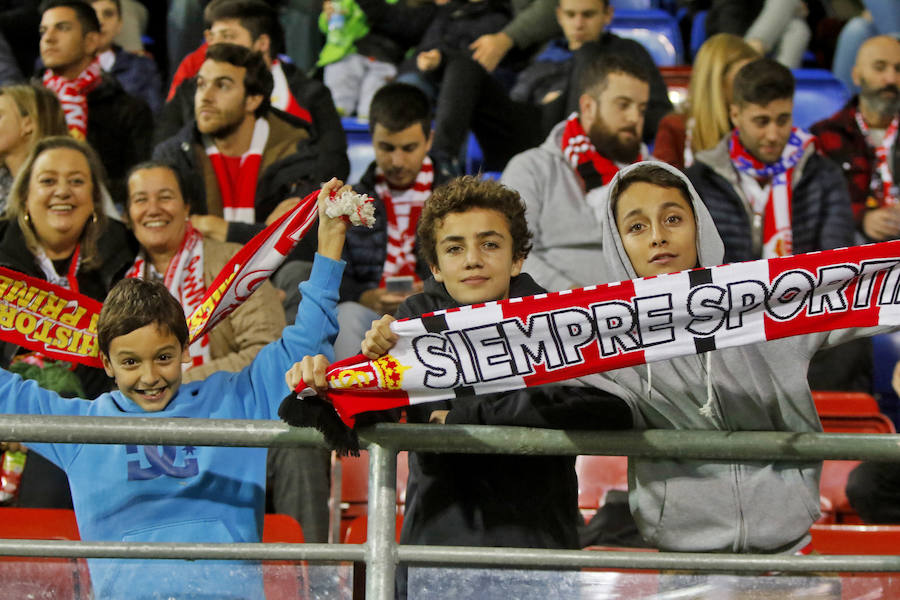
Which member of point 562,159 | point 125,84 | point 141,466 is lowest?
point 141,466

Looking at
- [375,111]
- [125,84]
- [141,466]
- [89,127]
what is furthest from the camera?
[125,84]

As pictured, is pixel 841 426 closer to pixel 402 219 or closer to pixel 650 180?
pixel 650 180

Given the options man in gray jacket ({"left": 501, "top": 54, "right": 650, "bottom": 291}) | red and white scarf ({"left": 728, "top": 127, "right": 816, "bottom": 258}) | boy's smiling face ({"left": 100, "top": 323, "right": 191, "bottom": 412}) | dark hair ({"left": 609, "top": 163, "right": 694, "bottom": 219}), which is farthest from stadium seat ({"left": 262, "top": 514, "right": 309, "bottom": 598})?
red and white scarf ({"left": 728, "top": 127, "right": 816, "bottom": 258})

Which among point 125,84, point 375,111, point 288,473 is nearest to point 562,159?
point 375,111

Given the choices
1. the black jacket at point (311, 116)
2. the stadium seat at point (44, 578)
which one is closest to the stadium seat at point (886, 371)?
the black jacket at point (311, 116)

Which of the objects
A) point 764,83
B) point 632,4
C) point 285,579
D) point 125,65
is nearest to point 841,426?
point 764,83

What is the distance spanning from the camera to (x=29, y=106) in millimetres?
4824

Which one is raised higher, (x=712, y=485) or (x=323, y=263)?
(x=323, y=263)

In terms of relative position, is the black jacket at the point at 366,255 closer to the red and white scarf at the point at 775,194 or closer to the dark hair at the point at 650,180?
the red and white scarf at the point at 775,194

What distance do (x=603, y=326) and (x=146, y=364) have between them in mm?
1024

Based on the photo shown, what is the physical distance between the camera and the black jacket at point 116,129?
18.8 feet

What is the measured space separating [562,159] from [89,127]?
229 cm

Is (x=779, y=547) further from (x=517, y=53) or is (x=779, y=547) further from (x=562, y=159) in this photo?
(x=517, y=53)

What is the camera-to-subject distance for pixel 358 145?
22.0 feet
